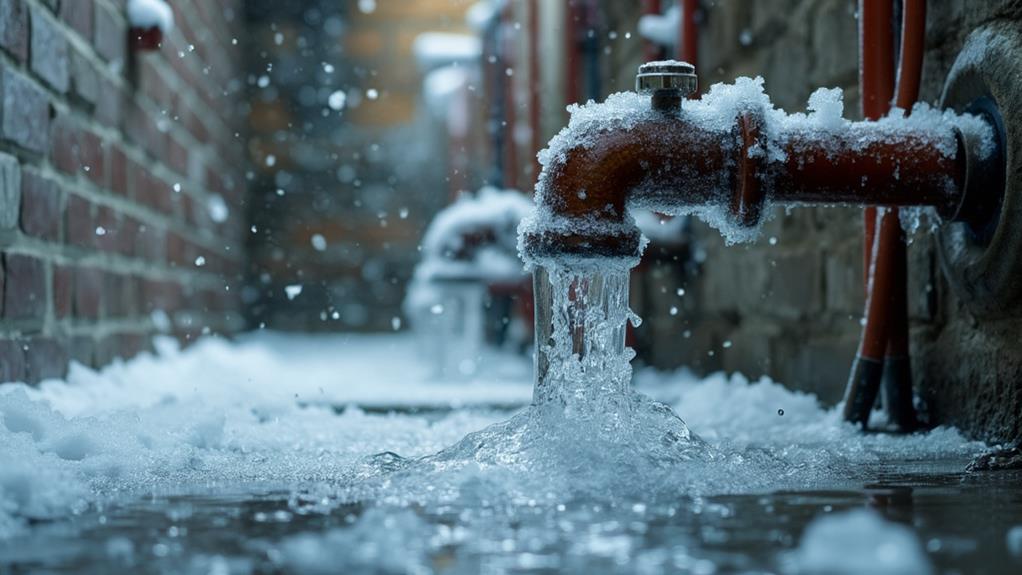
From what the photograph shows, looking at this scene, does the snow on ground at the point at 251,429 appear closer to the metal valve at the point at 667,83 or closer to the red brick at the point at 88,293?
the red brick at the point at 88,293

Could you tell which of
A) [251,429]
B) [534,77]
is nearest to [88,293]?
[251,429]

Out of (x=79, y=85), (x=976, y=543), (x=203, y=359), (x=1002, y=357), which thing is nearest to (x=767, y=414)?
(x=1002, y=357)

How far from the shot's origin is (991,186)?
1.48 metres

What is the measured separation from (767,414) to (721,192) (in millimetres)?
708

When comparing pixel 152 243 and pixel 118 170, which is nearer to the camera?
pixel 118 170

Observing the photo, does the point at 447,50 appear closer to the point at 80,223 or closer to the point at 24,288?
the point at 80,223

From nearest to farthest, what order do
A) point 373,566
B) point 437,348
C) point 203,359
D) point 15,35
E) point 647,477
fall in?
point 373,566 < point 647,477 < point 15,35 < point 203,359 < point 437,348

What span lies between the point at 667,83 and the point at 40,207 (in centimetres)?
122

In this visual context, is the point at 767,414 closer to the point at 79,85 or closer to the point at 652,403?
the point at 652,403

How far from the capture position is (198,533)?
98 cm

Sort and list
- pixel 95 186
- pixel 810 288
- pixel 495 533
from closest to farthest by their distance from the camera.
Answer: pixel 495 533 < pixel 810 288 < pixel 95 186

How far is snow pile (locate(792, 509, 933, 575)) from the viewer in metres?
0.77

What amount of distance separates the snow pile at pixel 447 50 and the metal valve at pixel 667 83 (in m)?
4.75

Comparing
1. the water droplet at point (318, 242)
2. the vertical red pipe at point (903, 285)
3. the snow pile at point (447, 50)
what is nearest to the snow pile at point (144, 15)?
the vertical red pipe at point (903, 285)
